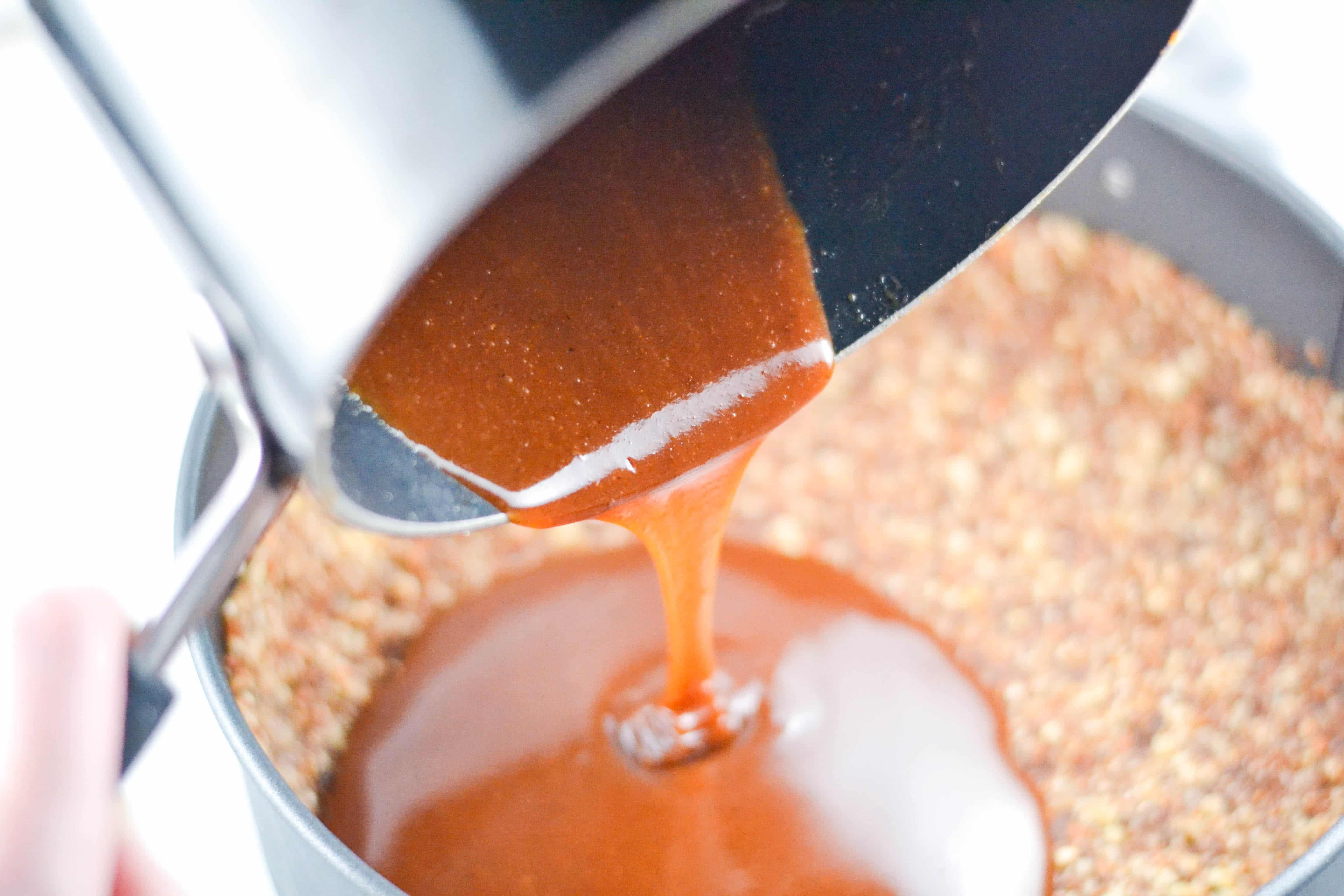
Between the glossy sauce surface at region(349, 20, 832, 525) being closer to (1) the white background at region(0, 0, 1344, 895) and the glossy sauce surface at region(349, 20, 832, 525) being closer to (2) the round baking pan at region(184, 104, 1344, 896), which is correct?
(2) the round baking pan at region(184, 104, 1344, 896)

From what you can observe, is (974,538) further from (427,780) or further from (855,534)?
(427,780)

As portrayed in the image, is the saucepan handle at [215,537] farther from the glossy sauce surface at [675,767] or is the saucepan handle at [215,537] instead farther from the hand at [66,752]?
the glossy sauce surface at [675,767]

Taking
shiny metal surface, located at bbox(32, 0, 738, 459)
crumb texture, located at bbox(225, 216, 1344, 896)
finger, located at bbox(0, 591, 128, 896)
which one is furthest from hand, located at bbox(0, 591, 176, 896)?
crumb texture, located at bbox(225, 216, 1344, 896)

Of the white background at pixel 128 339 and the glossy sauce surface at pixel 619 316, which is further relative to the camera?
the white background at pixel 128 339

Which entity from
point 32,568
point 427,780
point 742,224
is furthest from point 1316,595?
point 32,568

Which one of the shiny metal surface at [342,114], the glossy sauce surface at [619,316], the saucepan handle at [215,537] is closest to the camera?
the shiny metal surface at [342,114]

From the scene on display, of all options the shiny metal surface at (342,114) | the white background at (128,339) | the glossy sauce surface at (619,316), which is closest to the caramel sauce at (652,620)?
the glossy sauce surface at (619,316)

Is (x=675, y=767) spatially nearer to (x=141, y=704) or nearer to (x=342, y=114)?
(x=141, y=704)
